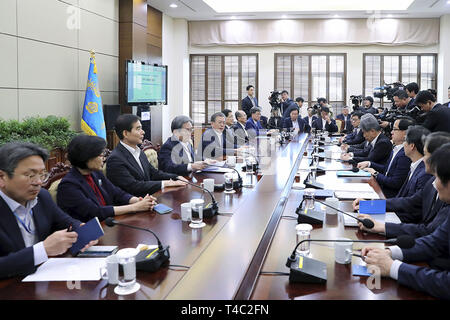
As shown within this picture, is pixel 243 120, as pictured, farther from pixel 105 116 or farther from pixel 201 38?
pixel 201 38

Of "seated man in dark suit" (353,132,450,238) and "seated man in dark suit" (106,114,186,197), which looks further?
"seated man in dark suit" (106,114,186,197)

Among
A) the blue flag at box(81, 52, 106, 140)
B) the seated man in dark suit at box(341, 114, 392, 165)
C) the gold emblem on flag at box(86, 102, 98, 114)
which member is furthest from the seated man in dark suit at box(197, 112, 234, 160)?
the gold emblem on flag at box(86, 102, 98, 114)

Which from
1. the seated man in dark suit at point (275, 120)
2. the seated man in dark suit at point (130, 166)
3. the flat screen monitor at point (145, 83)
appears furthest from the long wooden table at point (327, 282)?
the seated man in dark suit at point (275, 120)

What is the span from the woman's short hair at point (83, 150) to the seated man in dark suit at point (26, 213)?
42 centimetres

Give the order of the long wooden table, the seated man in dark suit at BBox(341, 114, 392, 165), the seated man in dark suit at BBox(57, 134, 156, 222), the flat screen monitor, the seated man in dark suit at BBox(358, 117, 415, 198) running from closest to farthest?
the long wooden table
the seated man in dark suit at BBox(57, 134, 156, 222)
the seated man in dark suit at BBox(358, 117, 415, 198)
the seated man in dark suit at BBox(341, 114, 392, 165)
the flat screen monitor

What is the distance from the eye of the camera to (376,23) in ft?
34.9

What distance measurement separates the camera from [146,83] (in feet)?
26.2

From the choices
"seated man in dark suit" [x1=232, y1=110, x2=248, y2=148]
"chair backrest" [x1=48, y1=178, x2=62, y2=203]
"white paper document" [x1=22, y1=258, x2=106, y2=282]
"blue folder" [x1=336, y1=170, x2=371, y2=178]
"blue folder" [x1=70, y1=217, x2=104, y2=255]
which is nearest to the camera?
"white paper document" [x1=22, y1=258, x2=106, y2=282]

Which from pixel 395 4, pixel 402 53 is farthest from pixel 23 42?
pixel 402 53

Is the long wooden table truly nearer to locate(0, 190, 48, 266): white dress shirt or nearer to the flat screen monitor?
locate(0, 190, 48, 266): white dress shirt

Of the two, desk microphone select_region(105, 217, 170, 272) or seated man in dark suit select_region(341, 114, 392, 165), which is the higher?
seated man in dark suit select_region(341, 114, 392, 165)

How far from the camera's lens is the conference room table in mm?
1460

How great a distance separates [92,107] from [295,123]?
3.86 metres
